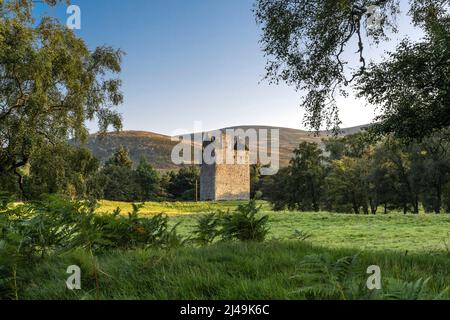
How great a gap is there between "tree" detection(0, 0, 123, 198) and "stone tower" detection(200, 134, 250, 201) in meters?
68.5

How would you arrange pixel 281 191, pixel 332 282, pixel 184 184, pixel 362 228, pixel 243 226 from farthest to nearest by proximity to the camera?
pixel 184 184 → pixel 281 191 → pixel 362 228 → pixel 243 226 → pixel 332 282

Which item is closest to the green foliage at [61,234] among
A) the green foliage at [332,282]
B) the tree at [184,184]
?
the green foliage at [332,282]

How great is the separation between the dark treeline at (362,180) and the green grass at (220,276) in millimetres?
51615

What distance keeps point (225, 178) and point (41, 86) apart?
75611 mm

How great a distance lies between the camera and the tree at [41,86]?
2012cm

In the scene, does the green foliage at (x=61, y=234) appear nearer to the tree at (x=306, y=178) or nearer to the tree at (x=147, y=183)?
the tree at (x=306, y=178)

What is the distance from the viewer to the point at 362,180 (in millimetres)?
66312

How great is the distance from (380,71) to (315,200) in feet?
203

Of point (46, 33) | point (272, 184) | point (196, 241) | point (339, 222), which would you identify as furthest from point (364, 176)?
point (196, 241)

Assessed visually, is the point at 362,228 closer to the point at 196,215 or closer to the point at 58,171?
the point at 196,215

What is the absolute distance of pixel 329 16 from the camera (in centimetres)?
1237

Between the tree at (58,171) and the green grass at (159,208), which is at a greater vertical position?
the tree at (58,171)

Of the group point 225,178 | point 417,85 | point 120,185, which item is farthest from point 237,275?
point 120,185

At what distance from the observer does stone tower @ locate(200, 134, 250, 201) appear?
94088 mm
